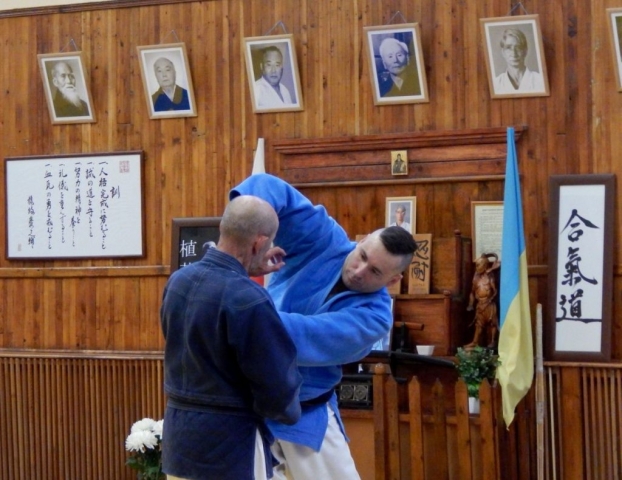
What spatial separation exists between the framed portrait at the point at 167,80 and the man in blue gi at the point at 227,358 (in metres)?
3.75

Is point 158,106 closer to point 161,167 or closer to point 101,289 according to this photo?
point 161,167

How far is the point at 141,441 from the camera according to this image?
5.49 meters

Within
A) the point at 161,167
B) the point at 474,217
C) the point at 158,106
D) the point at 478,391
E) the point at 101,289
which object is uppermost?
the point at 158,106

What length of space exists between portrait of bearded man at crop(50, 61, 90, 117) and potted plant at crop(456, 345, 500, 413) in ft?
10.1

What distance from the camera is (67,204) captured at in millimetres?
6703

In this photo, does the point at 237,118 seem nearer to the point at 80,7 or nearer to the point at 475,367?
the point at 80,7

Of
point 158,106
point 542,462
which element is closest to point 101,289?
point 158,106

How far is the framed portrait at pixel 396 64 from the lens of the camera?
5887 millimetres

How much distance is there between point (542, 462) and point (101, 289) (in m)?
3.07

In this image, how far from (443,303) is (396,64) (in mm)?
1491

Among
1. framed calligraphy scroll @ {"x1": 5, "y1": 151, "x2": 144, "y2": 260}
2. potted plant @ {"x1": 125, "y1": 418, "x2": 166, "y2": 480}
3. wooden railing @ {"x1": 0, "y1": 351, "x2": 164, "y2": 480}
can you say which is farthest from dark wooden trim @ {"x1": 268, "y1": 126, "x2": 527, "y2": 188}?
potted plant @ {"x1": 125, "y1": 418, "x2": 166, "y2": 480}

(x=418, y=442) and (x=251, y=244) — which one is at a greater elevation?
(x=251, y=244)

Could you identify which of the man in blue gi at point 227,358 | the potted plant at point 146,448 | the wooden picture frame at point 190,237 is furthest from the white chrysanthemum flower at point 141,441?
the man in blue gi at point 227,358

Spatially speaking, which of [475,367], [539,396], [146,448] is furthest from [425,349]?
[146,448]
